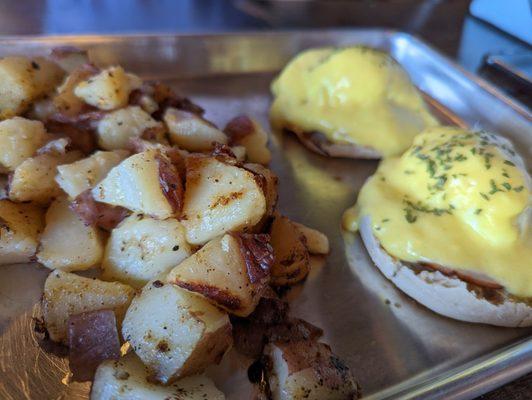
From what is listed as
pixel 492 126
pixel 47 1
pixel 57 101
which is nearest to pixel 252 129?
pixel 57 101

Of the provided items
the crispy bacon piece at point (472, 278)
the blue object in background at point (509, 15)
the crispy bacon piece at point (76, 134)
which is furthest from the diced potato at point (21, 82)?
the blue object in background at point (509, 15)

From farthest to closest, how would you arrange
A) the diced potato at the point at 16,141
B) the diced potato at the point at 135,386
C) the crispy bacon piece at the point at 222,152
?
1. the diced potato at the point at 16,141
2. the crispy bacon piece at the point at 222,152
3. the diced potato at the point at 135,386

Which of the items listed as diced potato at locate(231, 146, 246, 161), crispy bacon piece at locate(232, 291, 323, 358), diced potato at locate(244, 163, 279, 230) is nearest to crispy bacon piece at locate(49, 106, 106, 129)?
diced potato at locate(231, 146, 246, 161)

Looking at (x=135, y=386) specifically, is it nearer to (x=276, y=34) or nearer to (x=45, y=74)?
(x=45, y=74)

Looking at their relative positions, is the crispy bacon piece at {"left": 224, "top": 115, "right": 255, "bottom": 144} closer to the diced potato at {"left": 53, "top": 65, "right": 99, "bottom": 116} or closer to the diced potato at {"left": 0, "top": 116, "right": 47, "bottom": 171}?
the diced potato at {"left": 53, "top": 65, "right": 99, "bottom": 116}

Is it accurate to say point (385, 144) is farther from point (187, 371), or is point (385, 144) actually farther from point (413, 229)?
point (187, 371)

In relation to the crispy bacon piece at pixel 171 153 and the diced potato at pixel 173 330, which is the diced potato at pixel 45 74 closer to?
the crispy bacon piece at pixel 171 153
